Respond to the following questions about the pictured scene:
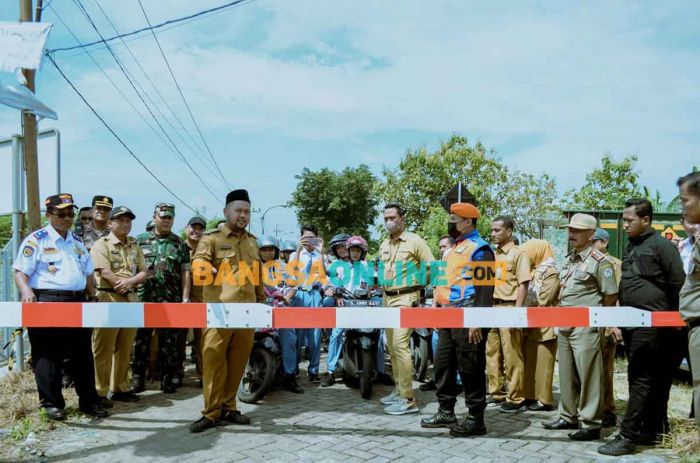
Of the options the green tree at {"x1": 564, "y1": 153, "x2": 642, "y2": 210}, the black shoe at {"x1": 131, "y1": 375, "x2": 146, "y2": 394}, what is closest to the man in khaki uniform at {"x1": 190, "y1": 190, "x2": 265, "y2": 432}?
the black shoe at {"x1": 131, "y1": 375, "x2": 146, "y2": 394}

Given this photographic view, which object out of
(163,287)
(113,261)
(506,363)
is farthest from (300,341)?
(506,363)

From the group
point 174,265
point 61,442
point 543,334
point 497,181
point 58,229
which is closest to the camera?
point 61,442

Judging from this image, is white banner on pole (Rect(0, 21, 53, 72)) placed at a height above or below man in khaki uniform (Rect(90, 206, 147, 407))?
above

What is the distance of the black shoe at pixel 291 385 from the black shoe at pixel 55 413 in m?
2.43

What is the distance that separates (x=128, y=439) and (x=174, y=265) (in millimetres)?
2464

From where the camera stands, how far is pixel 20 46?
6168 millimetres

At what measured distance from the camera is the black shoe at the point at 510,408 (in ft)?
18.0

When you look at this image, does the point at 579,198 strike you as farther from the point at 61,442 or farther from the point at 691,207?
the point at 61,442

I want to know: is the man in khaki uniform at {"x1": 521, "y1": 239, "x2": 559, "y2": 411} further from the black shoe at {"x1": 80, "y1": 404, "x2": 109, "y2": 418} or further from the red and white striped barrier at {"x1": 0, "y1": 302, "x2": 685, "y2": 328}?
the black shoe at {"x1": 80, "y1": 404, "x2": 109, "y2": 418}

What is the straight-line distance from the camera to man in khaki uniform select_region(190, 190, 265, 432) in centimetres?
468

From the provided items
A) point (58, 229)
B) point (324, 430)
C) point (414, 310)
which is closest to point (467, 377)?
point (414, 310)

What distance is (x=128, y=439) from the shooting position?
4434mm

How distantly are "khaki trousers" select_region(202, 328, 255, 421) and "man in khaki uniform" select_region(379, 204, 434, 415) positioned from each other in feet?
5.09

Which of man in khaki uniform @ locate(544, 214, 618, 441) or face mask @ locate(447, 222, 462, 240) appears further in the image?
face mask @ locate(447, 222, 462, 240)
